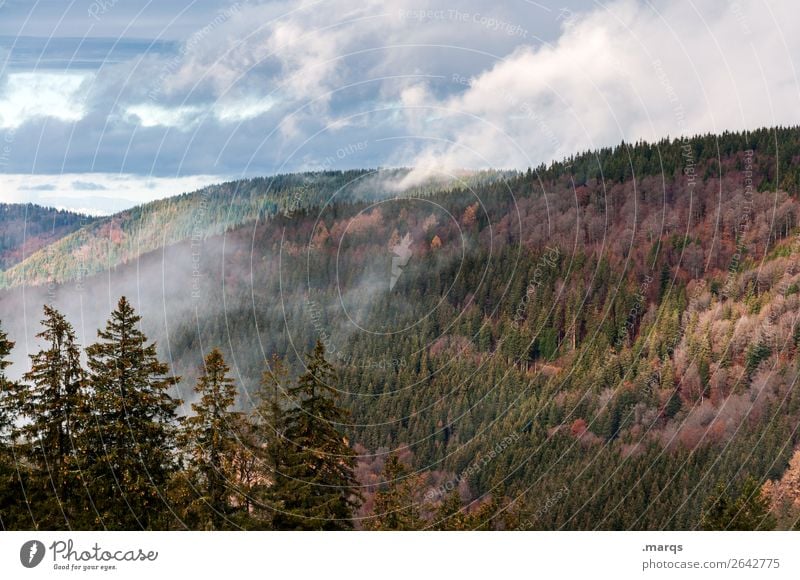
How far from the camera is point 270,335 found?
184m

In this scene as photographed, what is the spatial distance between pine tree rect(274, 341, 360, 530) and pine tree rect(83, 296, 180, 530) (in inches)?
180

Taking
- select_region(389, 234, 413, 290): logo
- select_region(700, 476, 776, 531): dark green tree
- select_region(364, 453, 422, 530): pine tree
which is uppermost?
select_region(389, 234, 413, 290): logo

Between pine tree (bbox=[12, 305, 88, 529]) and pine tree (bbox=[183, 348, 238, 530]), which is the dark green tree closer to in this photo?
pine tree (bbox=[183, 348, 238, 530])

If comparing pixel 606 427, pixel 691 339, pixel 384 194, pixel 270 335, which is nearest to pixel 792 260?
pixel 691 339

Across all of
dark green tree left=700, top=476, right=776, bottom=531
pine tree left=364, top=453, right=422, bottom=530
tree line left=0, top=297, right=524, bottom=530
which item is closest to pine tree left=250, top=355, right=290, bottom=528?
tree line left=0, top=297, right=524, bottom=530

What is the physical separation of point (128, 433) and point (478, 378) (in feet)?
393

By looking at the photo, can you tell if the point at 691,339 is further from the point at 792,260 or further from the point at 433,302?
the point at 433,302

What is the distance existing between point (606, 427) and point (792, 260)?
3101 cm

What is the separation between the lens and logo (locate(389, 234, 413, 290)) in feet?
591
